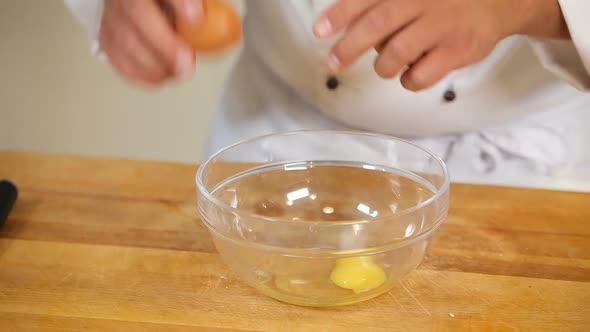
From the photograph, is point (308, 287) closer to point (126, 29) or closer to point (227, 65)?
point (126, 29)

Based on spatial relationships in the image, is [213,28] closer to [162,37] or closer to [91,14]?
[162,37]

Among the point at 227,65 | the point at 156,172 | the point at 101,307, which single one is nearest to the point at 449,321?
the point at 101,307

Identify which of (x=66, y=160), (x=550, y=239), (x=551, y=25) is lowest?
(x=66, y=160)

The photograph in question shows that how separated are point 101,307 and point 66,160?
1.00ft

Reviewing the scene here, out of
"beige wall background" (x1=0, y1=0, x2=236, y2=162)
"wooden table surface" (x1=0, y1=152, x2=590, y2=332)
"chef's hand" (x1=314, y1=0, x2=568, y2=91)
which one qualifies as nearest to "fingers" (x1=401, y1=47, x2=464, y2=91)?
"chef's hand" (x1=314, y1=0, x2=568, y2=91)

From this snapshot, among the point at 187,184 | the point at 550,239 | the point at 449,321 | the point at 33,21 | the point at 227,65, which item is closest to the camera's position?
the point at 449,321

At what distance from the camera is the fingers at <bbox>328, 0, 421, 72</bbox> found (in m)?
0.56

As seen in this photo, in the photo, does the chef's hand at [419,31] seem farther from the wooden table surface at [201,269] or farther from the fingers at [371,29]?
the wooden table surface at [201,269]

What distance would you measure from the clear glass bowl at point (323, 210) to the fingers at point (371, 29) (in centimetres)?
9

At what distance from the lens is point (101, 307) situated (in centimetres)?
52

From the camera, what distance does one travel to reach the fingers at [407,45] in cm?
58

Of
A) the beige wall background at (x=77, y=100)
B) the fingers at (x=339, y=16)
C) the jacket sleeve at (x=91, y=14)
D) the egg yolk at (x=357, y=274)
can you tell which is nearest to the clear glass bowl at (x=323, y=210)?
the egg yolk at (x=357, y=274)

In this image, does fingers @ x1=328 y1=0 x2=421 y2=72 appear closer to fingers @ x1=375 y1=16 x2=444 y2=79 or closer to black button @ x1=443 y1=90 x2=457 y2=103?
fingers @ x1=375 y1=16 x2=444 y2=79

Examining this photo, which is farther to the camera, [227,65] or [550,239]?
[227,65]
